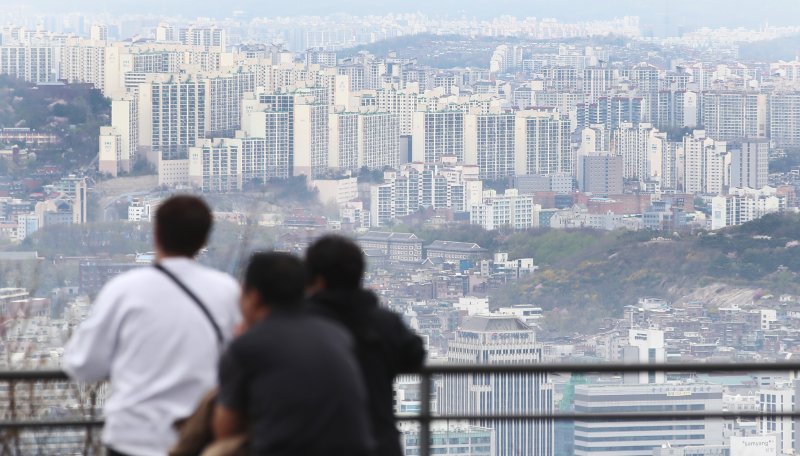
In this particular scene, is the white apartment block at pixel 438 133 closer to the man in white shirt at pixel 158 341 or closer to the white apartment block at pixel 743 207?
the white apartment block at pixel 743 207

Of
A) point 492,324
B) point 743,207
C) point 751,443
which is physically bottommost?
point 492,324

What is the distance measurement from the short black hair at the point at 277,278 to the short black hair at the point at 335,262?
0.14m

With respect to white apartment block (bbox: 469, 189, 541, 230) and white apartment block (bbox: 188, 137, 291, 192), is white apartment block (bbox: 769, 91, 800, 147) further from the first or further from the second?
white apartment block (bbox: 188, 137, 291, 192)

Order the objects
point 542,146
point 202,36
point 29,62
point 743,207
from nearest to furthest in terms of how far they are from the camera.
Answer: point 743,207 → point 542,146 → point 29,62 → point 202,36

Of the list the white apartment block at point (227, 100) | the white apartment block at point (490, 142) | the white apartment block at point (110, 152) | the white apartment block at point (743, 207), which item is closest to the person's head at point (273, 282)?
the white apartment block at point (743, 207)

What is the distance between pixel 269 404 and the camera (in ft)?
6.51

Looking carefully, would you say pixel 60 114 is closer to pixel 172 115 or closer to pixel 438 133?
pixel 172 115

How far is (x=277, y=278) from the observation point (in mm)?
2045

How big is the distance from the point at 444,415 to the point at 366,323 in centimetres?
79

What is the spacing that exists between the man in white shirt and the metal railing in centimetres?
60

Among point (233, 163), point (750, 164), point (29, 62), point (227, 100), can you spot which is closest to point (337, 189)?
point (233, 163)

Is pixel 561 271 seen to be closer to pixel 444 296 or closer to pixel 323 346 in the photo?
pixel 444 296

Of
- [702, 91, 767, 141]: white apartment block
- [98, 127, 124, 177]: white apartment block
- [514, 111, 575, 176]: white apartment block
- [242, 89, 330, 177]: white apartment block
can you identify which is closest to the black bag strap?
[98, 127, 124, 177]: white apartment block

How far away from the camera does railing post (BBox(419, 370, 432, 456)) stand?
2898mm
